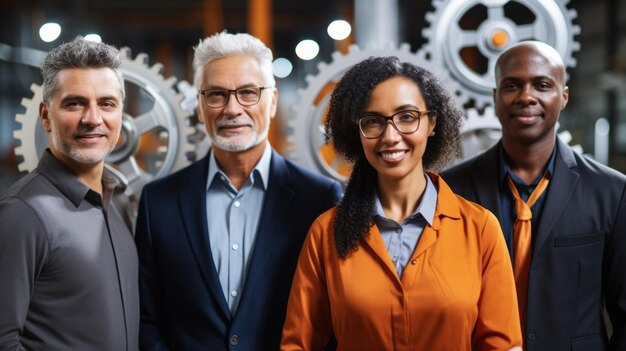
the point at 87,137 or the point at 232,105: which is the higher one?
the point at 232,105

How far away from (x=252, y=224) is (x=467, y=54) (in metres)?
2.12

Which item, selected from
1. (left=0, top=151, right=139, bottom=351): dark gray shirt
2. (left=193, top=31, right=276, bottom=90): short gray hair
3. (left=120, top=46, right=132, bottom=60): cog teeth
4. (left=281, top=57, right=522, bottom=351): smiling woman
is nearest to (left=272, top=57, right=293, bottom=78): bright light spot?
(left=120, top=46, right=132, bottom=60): cog teeth

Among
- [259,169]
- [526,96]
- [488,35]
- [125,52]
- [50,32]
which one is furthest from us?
[50,32]

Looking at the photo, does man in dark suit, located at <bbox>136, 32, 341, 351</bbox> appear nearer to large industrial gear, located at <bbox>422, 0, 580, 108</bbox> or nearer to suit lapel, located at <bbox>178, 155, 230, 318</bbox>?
suit lapel, located at <bbox>178, 155, 230, 318</bbox>

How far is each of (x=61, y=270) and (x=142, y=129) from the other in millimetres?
979

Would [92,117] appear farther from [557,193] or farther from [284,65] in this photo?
[284,65]

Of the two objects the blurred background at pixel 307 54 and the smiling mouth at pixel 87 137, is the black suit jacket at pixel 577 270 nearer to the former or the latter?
the blurred background at pixel 307 54

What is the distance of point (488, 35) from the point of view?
2689 mm

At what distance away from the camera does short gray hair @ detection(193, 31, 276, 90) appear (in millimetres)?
2117

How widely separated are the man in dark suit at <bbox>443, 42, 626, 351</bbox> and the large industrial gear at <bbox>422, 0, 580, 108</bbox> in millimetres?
581

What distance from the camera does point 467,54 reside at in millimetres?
3705

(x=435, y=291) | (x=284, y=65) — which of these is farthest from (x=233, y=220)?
(x=284, y=65)

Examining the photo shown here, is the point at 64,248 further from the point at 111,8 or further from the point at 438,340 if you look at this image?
the point at 111,8

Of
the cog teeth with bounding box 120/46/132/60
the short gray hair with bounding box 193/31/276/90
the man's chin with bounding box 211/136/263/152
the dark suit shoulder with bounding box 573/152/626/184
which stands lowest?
the dark suit shoulder with bounding box 573/152/626/184
